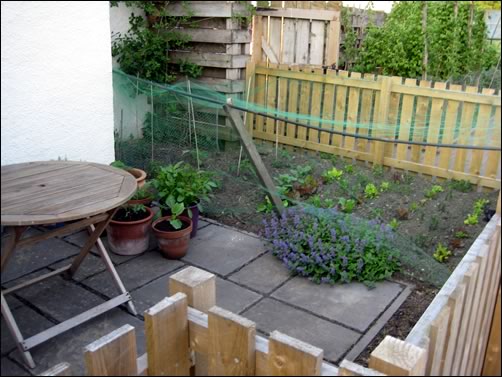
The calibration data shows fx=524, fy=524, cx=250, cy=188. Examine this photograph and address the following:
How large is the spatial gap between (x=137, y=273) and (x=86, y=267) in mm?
308

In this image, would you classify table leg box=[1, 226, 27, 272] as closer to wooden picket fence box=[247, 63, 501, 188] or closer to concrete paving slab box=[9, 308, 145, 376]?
concrete paving slab box=[9, 308, 145, 376]

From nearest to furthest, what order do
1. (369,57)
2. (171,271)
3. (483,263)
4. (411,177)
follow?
(483,263) < (171,271) < (411,177) < (369,57)

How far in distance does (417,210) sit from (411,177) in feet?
0.87

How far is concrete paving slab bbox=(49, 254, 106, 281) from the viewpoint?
3.07m

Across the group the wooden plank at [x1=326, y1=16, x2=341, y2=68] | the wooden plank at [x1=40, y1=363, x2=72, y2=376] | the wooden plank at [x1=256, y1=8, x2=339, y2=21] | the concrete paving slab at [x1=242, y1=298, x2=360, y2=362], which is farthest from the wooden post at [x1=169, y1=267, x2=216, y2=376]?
the wooden plank at [x1=256, y1=8, x2=339, y2=21]

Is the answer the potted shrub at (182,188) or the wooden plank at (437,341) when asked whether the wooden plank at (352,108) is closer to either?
the potted shrub at (182,188)

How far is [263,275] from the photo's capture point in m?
3.24

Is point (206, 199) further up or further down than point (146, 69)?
further down

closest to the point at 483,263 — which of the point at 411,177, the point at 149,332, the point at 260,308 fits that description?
the point at 149,332

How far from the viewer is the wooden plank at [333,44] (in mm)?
4484

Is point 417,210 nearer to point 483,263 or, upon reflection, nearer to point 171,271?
point 171,271

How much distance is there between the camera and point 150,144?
178 inches

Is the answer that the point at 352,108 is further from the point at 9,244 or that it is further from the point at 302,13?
the point at 9,244

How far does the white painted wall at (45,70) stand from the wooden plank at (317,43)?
3.74 metres
